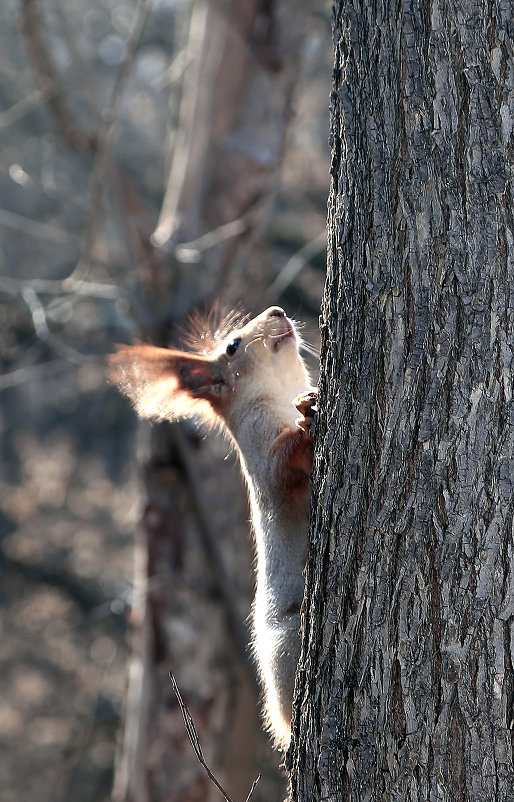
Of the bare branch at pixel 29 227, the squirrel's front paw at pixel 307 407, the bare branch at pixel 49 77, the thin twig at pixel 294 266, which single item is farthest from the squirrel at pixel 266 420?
the bare branch at pixel 49 77

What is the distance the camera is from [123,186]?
21.0ft

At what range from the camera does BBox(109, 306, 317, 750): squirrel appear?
3.15m

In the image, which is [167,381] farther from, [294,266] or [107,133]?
[294,266]

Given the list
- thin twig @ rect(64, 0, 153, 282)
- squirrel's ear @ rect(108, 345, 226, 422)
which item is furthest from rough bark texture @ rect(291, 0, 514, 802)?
thin twig @ rect(64, 0, 153, 282)

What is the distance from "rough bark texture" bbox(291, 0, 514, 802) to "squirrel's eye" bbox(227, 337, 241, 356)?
164 centimetres

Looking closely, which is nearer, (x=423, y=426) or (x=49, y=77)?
(x=423, y=426)

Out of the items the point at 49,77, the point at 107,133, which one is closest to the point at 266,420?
the point at 107,133

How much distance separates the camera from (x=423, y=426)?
77.5 inches

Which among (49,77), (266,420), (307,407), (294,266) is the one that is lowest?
(307,407)

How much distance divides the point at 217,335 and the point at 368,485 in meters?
2.06

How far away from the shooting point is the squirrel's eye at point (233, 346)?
3.78 meters

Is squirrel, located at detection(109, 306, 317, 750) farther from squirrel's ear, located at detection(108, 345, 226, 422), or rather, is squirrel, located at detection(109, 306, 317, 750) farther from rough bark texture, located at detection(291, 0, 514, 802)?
rough bark texture, located at detection(291, 0, 514, 802)

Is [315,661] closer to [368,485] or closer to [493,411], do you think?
[368,485]

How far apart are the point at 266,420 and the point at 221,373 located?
353mm
